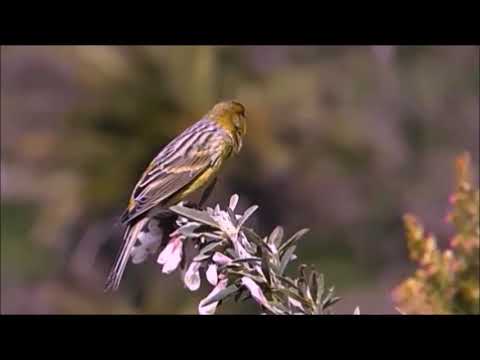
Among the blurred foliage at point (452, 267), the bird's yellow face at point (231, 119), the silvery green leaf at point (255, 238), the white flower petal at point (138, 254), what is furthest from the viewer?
the bird's yellow face at point (231, 119)

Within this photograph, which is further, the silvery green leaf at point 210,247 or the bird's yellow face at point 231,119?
the bird's yellow face at point 231,119

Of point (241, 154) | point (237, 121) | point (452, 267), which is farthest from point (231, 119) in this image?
point (241, 154)

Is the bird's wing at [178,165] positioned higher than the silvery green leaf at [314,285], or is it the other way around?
the bird's wing at [178,165]

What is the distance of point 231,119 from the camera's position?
277cm

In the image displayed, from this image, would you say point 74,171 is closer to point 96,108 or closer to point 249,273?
point 96,108

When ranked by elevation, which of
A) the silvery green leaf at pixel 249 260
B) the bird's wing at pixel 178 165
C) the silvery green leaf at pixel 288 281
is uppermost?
the bird's wing at pixel 178 165

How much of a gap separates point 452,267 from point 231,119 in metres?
0.63

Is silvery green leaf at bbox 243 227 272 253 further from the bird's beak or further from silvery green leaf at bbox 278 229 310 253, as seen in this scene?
the bird's beak

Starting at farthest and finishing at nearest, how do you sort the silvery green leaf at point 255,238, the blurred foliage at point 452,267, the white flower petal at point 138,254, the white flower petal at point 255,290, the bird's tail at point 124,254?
the blurred foliage at point 452,267 → the bird's tail at point 124,254 → the white flower petal at point 138,254 → the silvery green leaf at point 255,238 → the white flower petal at point 255,290

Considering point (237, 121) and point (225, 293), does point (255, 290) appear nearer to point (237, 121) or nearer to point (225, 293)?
point (225, 293)

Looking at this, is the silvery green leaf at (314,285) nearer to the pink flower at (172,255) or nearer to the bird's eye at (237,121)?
the pink flower at (172,255)

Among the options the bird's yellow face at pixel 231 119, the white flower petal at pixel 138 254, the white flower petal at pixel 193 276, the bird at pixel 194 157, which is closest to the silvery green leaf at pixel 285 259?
the white flower petal at pixel 193 276

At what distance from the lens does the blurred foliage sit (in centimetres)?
261

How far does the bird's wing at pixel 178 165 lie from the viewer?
8.72 ft
